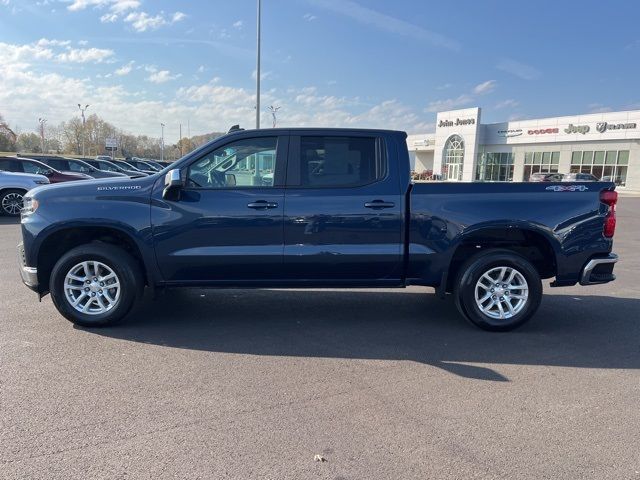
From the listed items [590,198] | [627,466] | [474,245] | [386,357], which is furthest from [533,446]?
[590,198]

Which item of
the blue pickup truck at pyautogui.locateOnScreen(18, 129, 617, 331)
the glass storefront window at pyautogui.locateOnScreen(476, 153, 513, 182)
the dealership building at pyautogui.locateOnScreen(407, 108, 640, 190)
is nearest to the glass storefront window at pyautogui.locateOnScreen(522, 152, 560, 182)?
the dealership building at pyautogui.locateOnScreen(407, 108, 640, 190)

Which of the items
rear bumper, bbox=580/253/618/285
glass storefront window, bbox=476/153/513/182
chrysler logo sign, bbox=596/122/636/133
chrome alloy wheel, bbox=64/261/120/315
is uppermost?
chrysler logo sign, bbox=596/122/636/133

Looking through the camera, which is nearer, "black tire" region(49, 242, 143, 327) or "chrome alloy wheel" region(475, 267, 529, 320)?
"black tire" region(49, 242, 143, 327)

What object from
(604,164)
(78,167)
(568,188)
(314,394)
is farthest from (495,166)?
(314,394)

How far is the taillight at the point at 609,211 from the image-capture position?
16.6 ft

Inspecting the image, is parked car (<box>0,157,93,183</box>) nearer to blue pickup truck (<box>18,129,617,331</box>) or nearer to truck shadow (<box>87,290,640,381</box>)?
truck shadow (<box>87,290,640,381</box>)

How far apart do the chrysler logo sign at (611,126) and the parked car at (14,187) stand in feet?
150

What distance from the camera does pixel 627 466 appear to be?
2.84 metres

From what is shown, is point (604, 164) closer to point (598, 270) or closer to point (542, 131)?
point (542, 131)

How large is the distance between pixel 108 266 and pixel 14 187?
11.7 meters

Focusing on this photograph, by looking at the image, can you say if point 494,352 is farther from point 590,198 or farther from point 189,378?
point 189,378

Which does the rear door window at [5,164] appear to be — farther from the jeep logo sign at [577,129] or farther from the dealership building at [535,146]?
the jeep logo sign at [577,129]

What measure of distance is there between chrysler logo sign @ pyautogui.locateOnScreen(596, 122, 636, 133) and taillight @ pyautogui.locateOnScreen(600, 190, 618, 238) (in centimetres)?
4554

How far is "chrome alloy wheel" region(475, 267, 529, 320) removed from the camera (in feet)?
17.0
